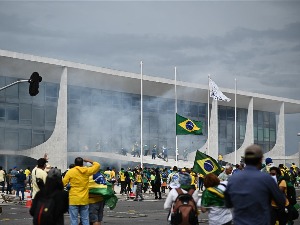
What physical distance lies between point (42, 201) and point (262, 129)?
80674 mm

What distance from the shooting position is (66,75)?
55.1 m

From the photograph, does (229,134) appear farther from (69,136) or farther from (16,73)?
(16,73)

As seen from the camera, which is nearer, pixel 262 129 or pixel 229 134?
pixel 229 134

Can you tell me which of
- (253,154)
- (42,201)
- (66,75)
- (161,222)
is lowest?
(161,222)

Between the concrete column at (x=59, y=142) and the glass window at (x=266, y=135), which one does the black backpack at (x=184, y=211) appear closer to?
the concrete column at (x=59, y=142)

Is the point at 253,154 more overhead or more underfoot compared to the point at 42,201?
more overhead

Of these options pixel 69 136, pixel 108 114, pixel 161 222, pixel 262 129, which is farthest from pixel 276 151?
pixel 161 222

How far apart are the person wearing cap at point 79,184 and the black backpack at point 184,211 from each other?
301 cm

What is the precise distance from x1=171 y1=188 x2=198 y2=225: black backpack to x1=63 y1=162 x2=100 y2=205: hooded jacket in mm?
3005

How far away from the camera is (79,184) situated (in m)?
11.6

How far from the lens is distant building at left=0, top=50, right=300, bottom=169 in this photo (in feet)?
178

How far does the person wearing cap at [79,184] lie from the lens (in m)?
11.6

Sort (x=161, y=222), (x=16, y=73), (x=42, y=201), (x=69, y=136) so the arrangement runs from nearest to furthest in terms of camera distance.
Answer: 1. (x=42, y=201)
2. (x=161, y=222)
3. (x=16, y=73)
4. (x=69, y=136)

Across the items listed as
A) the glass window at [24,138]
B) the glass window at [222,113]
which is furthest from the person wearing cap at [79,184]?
the glass window at [222,113]
